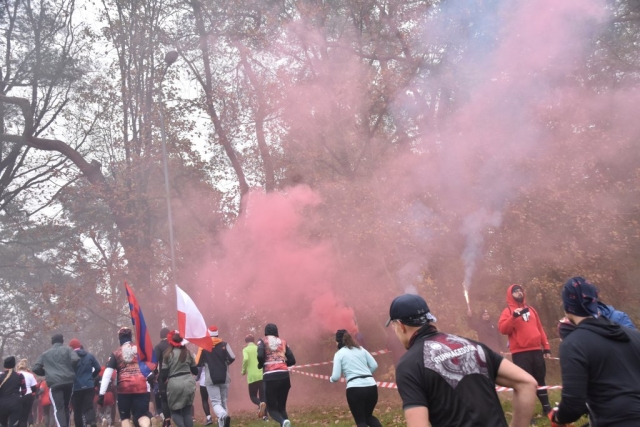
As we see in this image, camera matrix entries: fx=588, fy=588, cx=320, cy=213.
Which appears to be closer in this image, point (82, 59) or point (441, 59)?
point (441, 59)

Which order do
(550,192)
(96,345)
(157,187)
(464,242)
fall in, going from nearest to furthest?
(550,192)
(464,242)
(157,187)
(96,345)

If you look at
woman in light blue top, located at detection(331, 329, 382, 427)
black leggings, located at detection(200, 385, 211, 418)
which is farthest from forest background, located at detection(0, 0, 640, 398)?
woman in light blue top, located at detection(331, 329, 382, 427)

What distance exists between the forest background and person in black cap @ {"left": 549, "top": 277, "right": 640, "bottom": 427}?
1307 cm

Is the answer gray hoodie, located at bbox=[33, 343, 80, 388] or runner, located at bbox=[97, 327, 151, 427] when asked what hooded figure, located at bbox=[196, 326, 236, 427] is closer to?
runner, located at bbox=[97, 327, 151, 427]

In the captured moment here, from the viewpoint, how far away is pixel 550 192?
52.8ft

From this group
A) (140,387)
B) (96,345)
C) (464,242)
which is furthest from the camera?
(96,345)

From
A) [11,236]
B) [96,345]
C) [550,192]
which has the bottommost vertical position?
[96,345]

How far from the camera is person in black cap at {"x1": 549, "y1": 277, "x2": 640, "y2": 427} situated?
3230 mm

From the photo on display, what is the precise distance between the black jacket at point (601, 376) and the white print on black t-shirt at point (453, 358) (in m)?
0.76

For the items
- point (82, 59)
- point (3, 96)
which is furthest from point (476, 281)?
point (3, 96)

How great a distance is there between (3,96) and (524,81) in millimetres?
16946

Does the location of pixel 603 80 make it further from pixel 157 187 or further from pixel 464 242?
pixel 157 187

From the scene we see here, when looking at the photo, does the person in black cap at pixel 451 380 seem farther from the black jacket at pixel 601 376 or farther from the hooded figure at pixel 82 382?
the hooded figure at pixel 82 382

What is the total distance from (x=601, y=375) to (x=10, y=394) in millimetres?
11250
